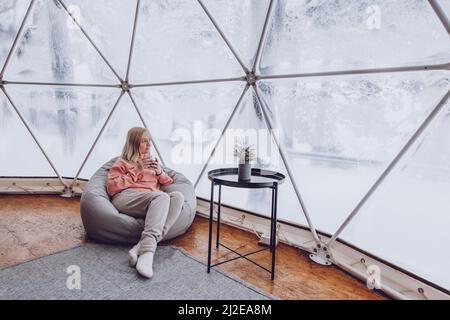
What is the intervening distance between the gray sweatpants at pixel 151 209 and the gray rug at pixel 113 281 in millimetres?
230

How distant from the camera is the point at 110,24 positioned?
159 inches

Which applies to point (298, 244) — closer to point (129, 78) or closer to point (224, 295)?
point (224, 295)

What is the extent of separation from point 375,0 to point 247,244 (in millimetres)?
2447

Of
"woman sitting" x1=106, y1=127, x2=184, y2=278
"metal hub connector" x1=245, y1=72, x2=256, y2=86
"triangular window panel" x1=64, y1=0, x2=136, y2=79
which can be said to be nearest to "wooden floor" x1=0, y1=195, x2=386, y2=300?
"woman sitting" x1=106, y1=127, x2=184, y2=278

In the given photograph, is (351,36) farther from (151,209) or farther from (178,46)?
(151,209)

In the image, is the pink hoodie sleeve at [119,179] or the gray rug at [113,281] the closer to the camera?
the gray rug at [113,281]

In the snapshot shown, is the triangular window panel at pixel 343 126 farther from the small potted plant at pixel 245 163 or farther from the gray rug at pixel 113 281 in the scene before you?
the gray rug at pixel 113 281

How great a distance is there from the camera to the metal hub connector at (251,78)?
10.5 ft

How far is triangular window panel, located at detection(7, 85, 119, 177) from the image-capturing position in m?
4.48

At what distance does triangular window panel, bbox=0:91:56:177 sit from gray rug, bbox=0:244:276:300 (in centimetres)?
259

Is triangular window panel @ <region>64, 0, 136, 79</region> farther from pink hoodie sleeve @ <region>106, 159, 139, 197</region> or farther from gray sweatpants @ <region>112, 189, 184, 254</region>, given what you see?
gray sweatpants @ <region>112, 189, 184, 254</region>

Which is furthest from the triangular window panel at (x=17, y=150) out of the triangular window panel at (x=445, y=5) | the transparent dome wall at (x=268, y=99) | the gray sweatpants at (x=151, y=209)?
the triangular window panel at (x=445, y=5)

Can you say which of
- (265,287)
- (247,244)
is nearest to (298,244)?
(247,244)

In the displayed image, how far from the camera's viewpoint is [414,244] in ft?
7.28
